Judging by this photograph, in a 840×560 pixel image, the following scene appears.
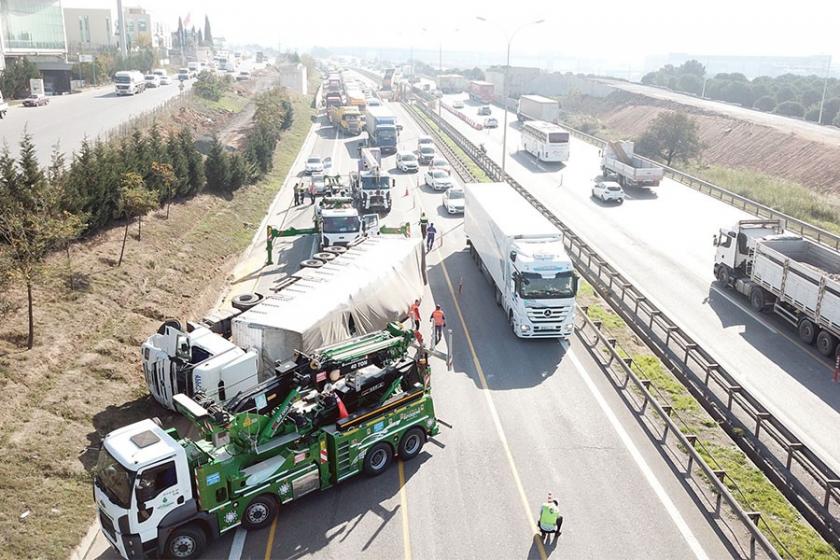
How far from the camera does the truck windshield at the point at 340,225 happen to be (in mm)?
31672

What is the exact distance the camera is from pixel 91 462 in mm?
15078

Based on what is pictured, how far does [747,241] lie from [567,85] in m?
128

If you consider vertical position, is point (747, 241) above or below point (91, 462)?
above

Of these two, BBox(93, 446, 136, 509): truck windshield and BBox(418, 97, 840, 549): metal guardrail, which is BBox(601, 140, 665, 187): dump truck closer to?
BBox(418, 97, 840, 549): metal guardrail

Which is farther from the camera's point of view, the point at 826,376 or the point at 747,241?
the point at 747,241

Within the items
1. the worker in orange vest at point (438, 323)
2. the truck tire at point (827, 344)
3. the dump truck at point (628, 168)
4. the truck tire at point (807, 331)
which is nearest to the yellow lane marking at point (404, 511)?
the worker in orange vest at point (438, 323)

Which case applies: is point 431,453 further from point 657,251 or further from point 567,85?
point 567,85

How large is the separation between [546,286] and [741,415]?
702 cm

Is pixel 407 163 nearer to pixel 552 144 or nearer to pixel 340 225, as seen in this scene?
pixel 552 144

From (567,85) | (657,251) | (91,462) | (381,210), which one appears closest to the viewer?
(91,462)

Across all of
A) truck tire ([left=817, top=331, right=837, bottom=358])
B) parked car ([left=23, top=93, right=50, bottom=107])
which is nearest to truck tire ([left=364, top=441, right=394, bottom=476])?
truck tire ([left=817, top=331, right=837, bottom=358])

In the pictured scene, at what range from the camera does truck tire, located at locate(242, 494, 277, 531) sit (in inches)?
522

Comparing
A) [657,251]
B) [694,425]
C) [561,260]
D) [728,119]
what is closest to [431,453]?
[694,425]

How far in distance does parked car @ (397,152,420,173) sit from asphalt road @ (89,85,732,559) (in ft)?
118
